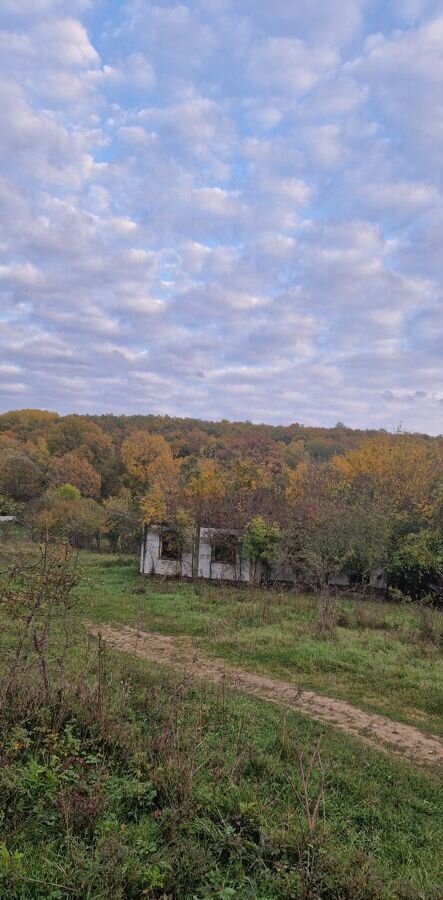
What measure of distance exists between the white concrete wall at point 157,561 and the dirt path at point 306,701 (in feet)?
32.7

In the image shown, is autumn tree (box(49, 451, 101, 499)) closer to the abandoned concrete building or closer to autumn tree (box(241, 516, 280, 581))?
the abandoned concrete building

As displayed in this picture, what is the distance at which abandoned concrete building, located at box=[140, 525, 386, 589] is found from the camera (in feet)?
66.0

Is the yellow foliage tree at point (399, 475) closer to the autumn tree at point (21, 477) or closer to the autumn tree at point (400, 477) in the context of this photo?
the autumn tree at point (400, 477)

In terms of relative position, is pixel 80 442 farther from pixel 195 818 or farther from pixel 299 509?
pixel 195 818

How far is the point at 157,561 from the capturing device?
20891mm

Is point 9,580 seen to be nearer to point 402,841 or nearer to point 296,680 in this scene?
point 402,841

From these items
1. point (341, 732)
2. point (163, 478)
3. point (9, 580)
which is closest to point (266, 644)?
point (341, 732)

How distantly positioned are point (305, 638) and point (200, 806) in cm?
766

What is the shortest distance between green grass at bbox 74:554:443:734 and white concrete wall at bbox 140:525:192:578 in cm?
228

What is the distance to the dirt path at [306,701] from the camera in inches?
242

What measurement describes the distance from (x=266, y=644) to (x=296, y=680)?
1.95 m

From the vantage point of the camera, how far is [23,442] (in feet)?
175

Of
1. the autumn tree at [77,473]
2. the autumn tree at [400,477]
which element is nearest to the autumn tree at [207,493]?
the autumn tree at [400,477]

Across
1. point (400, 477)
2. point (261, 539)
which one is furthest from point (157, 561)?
point (400, 477)
